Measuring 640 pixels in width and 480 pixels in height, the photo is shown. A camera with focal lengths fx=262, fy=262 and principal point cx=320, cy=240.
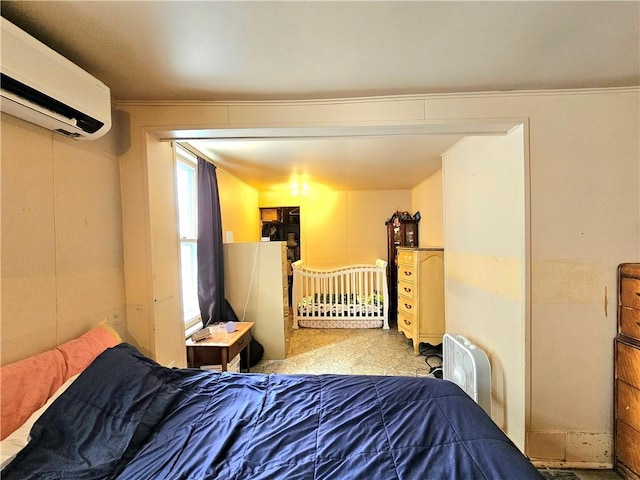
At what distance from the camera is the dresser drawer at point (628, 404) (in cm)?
144

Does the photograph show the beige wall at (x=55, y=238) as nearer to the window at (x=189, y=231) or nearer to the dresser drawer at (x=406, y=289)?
the window at (x=189, y=231)

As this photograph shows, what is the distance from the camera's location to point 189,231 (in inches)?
107

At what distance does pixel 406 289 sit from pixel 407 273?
21cm

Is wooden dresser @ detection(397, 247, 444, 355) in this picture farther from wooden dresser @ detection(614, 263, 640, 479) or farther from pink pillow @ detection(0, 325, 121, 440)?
pink pillow @ detection(0, 325, 121, 440)

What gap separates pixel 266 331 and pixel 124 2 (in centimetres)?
284

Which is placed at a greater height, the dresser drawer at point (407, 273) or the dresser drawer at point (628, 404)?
the dresser drawer at point (407, 273)

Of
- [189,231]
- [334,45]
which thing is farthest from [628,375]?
[189,231]

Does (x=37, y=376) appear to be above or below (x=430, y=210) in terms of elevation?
below

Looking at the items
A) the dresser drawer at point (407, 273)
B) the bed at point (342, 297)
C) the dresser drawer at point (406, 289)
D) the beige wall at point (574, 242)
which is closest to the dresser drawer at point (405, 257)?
the dresser drawer at point (407, 273)

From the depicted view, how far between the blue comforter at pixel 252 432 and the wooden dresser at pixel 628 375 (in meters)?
1.08

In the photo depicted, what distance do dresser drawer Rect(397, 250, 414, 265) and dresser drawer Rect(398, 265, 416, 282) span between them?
61mm

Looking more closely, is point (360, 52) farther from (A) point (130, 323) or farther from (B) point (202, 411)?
(A) point (130, 323)

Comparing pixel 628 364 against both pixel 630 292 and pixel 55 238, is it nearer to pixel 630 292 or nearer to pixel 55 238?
pixel 630 292

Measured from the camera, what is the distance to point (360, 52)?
1211 mm
